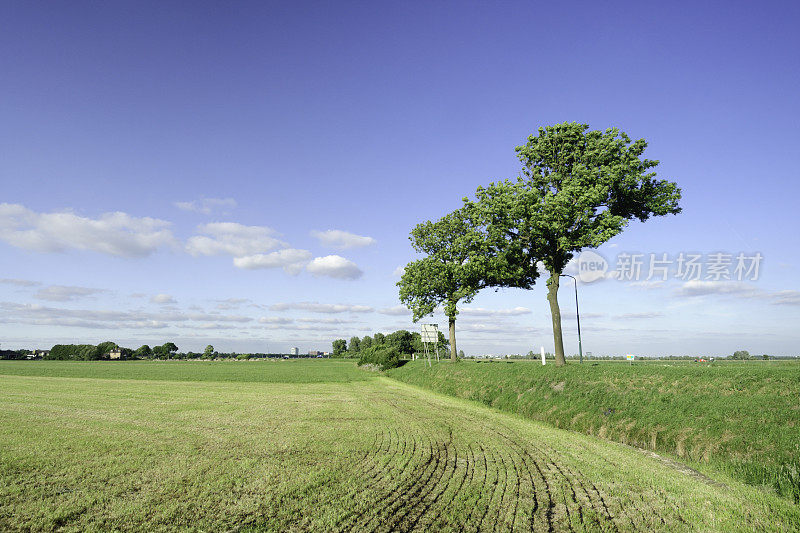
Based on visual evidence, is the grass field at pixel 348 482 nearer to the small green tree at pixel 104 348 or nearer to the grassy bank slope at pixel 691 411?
the grassy bank slope at pixel 691 411

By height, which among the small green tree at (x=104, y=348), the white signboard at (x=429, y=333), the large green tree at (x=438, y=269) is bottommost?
the small green tree at (x=104, y=348)

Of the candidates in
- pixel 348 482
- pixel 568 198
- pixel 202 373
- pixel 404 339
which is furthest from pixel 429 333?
pixel 404 339

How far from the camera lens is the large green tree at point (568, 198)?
23.2 meters

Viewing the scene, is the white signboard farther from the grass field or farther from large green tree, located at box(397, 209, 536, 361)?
the grass field

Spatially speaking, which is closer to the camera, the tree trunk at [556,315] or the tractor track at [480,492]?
the tractor track at [480,492]

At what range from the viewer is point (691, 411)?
41.0 feet

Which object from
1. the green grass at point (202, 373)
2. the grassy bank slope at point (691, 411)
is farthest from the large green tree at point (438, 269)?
the grassy bank slope at point (691, 411)

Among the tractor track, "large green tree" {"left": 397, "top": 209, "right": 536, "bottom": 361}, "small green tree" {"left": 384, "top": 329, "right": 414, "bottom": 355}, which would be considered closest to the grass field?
the tractor track

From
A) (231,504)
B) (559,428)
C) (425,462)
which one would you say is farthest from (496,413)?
(231,504)

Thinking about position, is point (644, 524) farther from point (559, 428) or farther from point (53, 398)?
point (53, 398)

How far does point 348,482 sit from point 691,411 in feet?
36.3

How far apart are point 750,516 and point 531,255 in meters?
21.2

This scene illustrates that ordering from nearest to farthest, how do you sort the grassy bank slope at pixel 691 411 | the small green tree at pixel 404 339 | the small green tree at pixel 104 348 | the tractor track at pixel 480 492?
1. the tractor track at pixel 480 492
2. the grassy bank slope at pixel 691 411
3. the small green tree at pixel 404 339
4. the small green tree at pixel 104 348

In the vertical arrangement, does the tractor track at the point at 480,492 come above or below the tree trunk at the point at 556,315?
below
